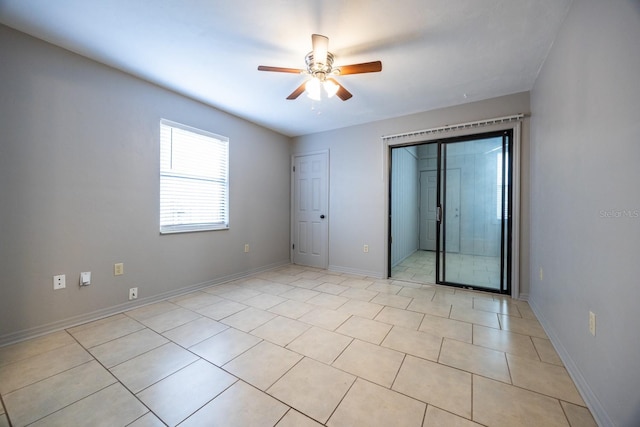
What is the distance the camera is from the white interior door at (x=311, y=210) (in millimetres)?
4492

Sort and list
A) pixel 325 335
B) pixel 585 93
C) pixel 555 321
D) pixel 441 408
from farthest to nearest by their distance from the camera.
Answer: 1. pixel 325 335
2. pixel 555 321
3. pixel 585 93
4. pixel 441 408

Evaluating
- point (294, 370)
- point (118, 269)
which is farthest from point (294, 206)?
point (294, 370)

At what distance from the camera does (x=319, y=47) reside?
1871 mm

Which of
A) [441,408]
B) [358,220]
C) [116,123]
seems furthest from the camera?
[358,220]

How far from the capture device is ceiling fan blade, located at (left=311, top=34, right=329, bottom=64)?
1797mm

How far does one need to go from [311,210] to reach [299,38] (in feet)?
9.81

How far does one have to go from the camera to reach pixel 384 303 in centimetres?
287

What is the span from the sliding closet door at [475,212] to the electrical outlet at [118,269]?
157 inches

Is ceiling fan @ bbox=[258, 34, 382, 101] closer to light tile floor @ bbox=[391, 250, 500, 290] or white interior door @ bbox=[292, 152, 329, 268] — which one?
white interior door @ bbox=[292, 152, 329, 268]

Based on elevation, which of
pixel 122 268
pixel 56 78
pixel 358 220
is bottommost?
pixel 122 268

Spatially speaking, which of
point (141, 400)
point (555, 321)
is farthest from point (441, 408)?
point (141, 400)

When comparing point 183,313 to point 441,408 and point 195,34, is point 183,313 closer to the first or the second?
point 441,408

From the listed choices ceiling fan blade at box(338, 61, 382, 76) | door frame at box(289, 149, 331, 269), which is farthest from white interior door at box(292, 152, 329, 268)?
ceiling fan blade at box(338, 61, 382, 76)

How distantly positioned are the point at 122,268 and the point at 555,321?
409 cm
